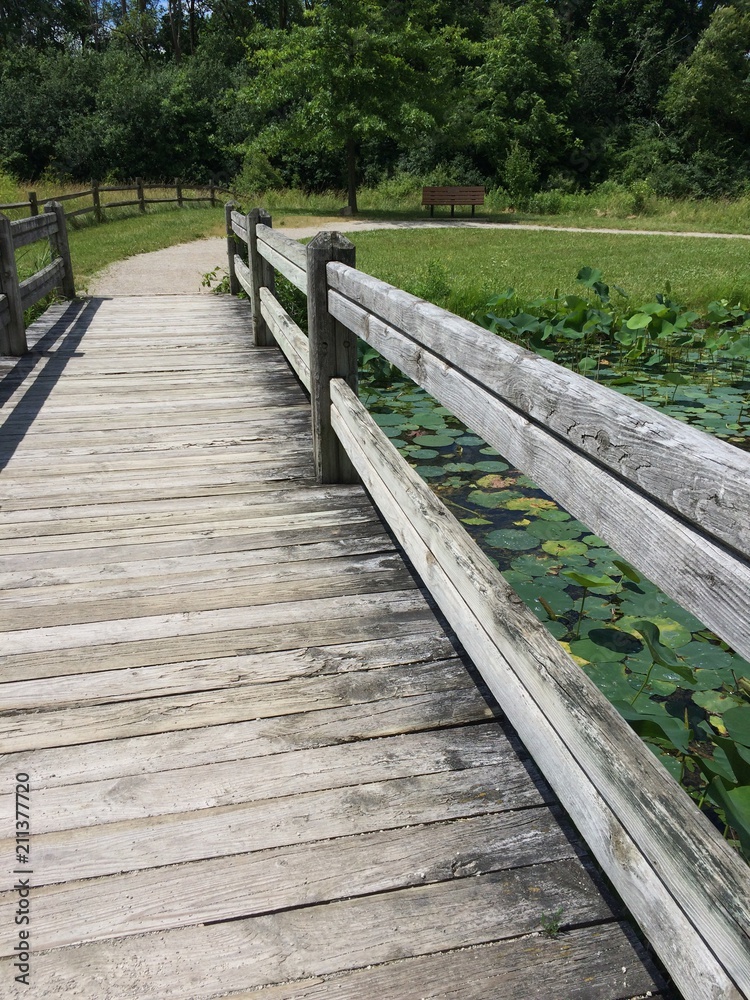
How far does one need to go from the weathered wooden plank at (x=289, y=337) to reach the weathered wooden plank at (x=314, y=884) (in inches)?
101

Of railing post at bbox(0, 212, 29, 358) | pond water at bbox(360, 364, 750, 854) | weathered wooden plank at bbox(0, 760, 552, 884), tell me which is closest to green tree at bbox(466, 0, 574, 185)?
railing post at bbox(0, 212, 29, 358)

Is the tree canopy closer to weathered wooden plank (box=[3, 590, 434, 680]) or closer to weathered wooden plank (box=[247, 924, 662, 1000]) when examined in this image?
weathered wooden plank (box=[3, 590, 434, 680])

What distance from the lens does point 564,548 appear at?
3492mm

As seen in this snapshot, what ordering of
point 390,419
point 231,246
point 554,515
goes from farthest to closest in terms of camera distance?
point 231,246, point 390,419, point 554,515

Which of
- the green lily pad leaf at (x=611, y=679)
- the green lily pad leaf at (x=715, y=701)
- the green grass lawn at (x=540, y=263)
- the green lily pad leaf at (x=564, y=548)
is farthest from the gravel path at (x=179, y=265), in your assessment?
the green lily pad leaf at (x=715, y=701)

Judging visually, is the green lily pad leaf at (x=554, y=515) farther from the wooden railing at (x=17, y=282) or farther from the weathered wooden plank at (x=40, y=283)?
the weathered wooden plank at (x=40, y=283)

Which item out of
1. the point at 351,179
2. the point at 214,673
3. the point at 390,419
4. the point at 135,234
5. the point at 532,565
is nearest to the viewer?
the point at 214,673

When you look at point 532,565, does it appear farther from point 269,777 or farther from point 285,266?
point 285,266

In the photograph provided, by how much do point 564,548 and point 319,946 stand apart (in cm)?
232

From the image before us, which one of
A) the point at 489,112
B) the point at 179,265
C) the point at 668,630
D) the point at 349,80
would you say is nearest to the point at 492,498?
the point at 668,630

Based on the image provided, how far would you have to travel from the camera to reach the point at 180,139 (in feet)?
103

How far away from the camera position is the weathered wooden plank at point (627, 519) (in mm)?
1003

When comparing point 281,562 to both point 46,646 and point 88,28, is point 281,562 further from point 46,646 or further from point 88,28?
point 88,28

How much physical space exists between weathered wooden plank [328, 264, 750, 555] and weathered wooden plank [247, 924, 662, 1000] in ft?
2.88
